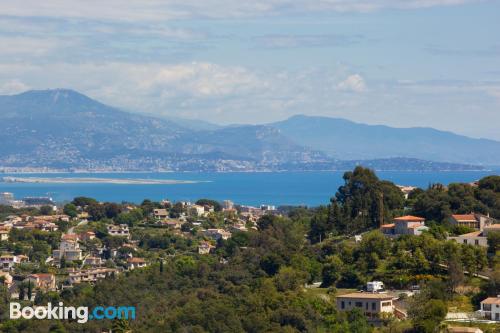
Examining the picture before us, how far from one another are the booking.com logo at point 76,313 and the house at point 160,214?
1287 inches

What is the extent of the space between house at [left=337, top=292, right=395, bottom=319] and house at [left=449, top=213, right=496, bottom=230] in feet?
40.2

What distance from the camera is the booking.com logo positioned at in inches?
1773

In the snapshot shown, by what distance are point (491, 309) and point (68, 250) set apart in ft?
121

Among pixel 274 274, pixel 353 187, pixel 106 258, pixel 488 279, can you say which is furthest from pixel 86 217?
pixel 488 279

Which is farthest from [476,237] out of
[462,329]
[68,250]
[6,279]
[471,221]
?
[68,250]

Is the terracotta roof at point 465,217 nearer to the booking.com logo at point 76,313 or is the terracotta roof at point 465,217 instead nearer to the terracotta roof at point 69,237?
the booking.com logo at point 76,313

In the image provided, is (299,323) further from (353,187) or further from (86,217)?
(86,217)

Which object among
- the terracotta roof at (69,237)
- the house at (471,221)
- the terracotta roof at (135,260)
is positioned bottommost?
the terracotta roof at (135,260)

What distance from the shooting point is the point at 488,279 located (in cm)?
4081

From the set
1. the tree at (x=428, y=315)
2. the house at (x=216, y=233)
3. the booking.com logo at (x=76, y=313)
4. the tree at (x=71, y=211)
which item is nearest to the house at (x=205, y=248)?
the house at (x=216, y=233)

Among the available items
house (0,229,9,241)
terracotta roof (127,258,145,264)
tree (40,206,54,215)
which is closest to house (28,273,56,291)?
terracotta roof (127,258,145,264)

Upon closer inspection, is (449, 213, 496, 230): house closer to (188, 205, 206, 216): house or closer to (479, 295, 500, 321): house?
(479, 295, 500, 321): house

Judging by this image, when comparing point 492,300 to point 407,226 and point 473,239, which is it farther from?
point 407,226

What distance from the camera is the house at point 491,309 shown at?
120ft
